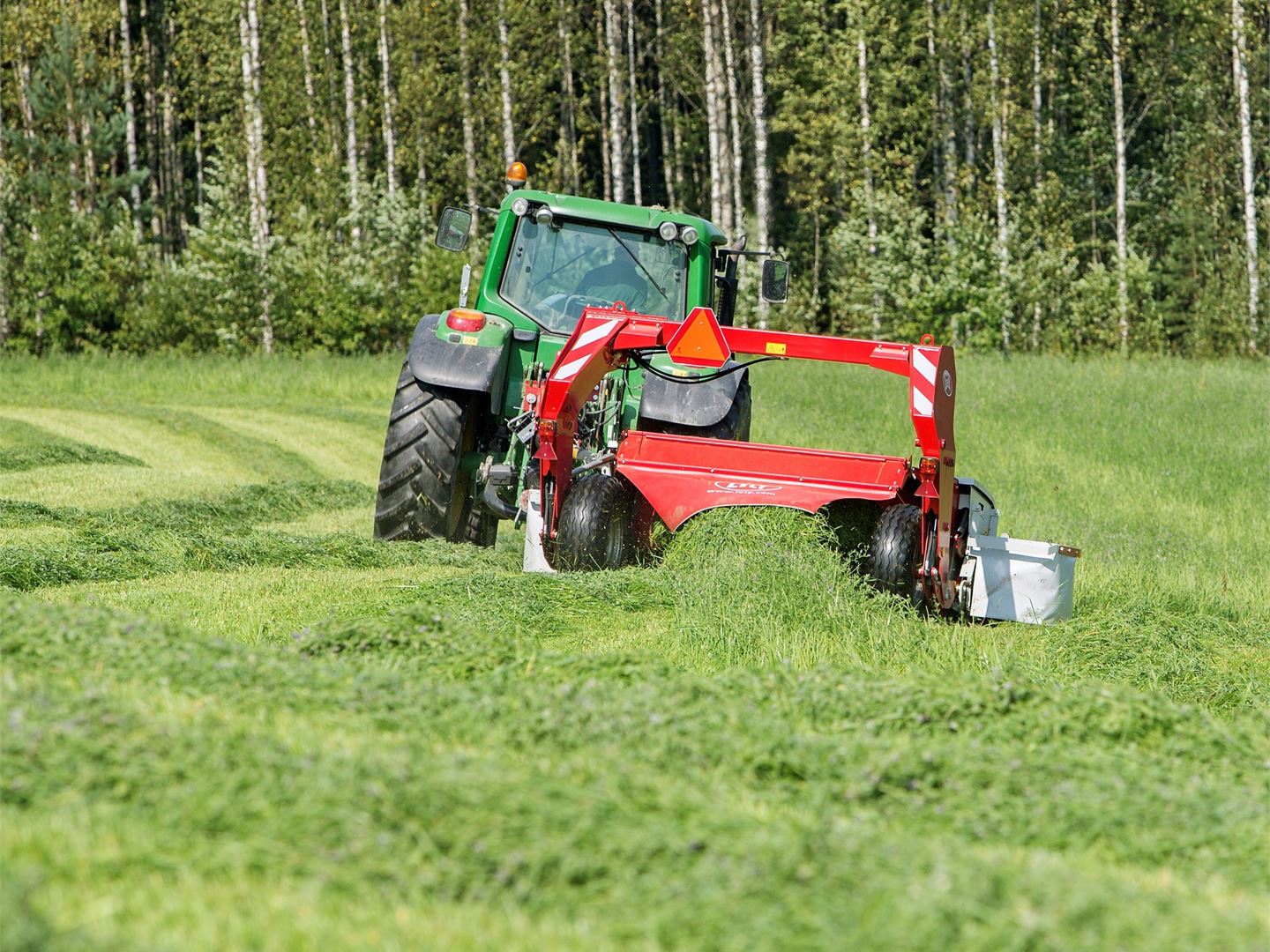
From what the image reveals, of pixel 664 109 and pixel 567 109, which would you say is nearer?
pixel 567 109

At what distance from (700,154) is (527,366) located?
32595mm

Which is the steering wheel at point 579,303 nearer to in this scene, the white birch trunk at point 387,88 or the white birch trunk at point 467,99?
the white birch trunk at point 467,99

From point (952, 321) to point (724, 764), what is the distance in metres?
22.5

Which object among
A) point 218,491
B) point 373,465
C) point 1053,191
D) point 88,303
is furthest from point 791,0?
point 218,491

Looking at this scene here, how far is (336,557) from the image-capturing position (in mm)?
7414

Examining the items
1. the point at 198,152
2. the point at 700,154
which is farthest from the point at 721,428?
the point at 198,152

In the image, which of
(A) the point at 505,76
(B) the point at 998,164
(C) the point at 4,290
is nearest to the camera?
(C) the point at 4,290

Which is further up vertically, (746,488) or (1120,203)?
(1120,203)

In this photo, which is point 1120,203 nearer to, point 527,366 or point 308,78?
point 308,78

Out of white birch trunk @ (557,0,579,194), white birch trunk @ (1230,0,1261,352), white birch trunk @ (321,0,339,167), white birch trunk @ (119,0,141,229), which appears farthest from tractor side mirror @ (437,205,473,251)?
white birch trunk @ (321,0,339,167)

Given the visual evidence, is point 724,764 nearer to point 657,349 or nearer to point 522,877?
point 522,877

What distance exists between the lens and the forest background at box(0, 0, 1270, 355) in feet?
82.9

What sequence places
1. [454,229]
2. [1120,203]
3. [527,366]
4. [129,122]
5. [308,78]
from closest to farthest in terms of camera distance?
[527,366] → [454,229] → [1120,203] → [129,122] → [308,78]

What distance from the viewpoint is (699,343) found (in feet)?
22.2
